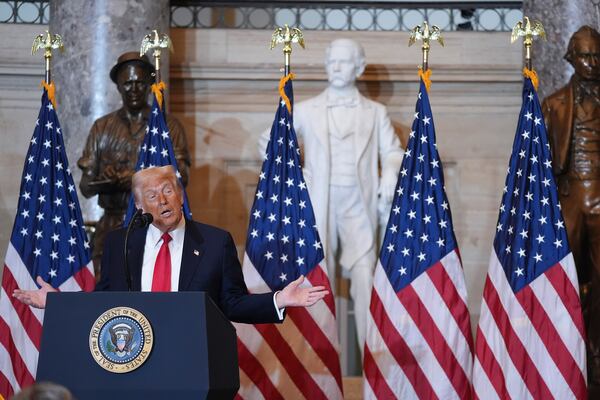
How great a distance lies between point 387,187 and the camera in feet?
24.8

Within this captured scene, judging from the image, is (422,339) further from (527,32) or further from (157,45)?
(157,45)

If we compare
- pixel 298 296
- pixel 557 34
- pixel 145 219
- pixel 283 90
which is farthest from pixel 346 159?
pixel 145 219

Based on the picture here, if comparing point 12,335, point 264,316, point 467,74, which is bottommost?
point 12,335

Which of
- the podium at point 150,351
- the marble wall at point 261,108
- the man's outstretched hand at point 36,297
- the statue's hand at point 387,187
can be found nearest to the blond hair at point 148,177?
the man's outstretched hand at point 36,297

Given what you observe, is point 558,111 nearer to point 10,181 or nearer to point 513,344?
point 513,344

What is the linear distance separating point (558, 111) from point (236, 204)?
106 inches

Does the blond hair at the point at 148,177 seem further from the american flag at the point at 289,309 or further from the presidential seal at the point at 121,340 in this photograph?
the american flag at the point at 289,309

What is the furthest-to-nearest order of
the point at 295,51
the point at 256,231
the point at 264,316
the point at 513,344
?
the point at 295,51, the point at 256,231, the point at 513,344, the point at 264,316

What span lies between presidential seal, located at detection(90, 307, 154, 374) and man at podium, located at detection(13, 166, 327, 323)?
725mm

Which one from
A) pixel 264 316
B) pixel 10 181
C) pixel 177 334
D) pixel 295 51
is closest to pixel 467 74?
pixel 295 51

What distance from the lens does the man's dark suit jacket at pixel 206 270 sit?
15.1 ft

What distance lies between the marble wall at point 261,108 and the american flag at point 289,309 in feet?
6.56

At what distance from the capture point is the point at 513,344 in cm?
632

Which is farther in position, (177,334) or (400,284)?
(400,284)
